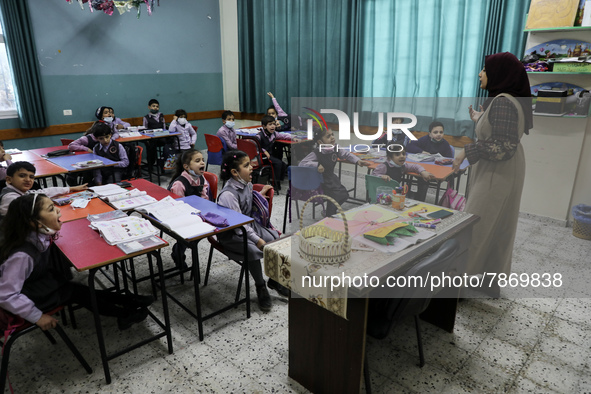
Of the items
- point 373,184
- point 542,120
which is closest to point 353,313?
point 373,184

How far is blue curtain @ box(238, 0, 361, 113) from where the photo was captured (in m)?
5.76

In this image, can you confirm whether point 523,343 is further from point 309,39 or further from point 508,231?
point 309,39

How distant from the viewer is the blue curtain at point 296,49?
5.76 meters

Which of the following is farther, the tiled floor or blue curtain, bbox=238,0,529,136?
blue curtain, bbox=238,0,529,136

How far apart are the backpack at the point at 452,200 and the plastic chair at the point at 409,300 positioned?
0.37 metres

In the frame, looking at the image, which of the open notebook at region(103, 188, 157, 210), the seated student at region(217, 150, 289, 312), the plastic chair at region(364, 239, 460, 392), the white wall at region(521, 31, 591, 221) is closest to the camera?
the plastic chair at region(364, 239, 460, 392)

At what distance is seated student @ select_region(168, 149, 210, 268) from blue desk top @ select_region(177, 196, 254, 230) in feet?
0.83

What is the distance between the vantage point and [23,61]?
18.4 feet

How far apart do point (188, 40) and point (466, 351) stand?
276 inches

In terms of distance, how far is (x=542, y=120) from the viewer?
4.02m

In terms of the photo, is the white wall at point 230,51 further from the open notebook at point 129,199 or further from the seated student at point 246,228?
the seated student at point 246,228

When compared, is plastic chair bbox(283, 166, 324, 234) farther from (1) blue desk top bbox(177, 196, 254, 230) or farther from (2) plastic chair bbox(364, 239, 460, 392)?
(1) blue desk top bbox(177, 196, 254, 230)

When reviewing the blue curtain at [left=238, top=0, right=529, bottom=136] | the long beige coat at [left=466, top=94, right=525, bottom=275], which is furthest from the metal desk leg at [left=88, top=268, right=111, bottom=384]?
the blue curtain at [left=238, top=0, right=529, bottom=136]

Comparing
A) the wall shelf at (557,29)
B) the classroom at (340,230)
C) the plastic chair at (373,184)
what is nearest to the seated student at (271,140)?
the classroom at (340,230)
